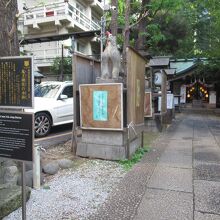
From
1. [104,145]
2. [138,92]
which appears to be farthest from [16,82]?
[138,92]

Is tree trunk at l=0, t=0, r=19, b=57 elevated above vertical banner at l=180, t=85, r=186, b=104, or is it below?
above

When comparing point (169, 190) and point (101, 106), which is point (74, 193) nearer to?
point (169, 190)

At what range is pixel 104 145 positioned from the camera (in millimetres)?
6758

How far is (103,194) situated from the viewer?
462 cm

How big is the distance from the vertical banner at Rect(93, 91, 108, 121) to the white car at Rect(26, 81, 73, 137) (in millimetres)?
3011

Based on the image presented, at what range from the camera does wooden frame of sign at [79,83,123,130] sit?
6.54 metres

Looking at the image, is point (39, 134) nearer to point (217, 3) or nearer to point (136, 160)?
point (136, 160)

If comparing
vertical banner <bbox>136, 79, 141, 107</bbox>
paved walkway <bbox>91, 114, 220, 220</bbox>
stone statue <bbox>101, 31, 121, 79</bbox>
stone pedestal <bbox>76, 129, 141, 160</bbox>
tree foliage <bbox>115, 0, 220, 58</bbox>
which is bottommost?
paved walkway <bbox>91, 114, 220, 220</bbox>

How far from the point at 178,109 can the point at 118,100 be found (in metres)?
18.5

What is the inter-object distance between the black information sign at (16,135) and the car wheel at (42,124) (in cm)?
597

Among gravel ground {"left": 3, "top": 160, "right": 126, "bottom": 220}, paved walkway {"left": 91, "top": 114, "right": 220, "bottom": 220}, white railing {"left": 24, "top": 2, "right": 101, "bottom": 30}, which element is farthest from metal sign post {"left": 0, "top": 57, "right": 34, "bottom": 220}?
white railing {"left": 24, "top": 2, "right": 101, "bottom": 30}

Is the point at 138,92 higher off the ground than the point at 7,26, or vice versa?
the point at 7,26

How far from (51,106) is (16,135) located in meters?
6.55

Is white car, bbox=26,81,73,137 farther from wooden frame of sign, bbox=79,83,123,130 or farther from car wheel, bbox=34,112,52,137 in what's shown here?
wooden frame of sign, bbox=79,83,123,130
